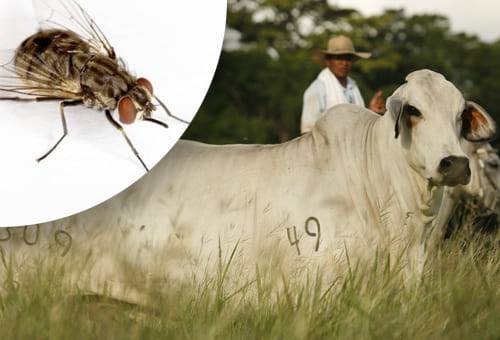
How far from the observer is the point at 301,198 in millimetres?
6867

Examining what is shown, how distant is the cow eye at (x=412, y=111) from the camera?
6766 millimetres

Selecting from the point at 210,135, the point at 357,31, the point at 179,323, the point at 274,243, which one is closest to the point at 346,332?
the point at 179,323

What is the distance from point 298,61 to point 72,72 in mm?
47401

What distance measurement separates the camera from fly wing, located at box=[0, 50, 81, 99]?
22.6 ft

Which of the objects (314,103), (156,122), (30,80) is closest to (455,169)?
(156,122)

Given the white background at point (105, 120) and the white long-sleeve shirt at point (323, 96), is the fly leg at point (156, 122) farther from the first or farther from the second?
the white long-sleeve shirt at point (323, 96)

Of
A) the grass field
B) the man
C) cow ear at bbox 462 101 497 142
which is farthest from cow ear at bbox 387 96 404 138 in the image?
the man

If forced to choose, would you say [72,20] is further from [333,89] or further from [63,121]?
[333,89]

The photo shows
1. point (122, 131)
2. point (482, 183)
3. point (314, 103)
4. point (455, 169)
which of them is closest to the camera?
point (455, 169)

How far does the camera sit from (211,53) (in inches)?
267

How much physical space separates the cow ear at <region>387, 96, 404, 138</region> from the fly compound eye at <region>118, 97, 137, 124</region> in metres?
1.48

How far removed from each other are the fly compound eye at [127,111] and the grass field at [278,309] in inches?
39.6

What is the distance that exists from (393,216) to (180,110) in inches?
55.4

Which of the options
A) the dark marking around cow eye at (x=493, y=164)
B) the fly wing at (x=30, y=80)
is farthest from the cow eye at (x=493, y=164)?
the fly wing at (x=30, y=80)
